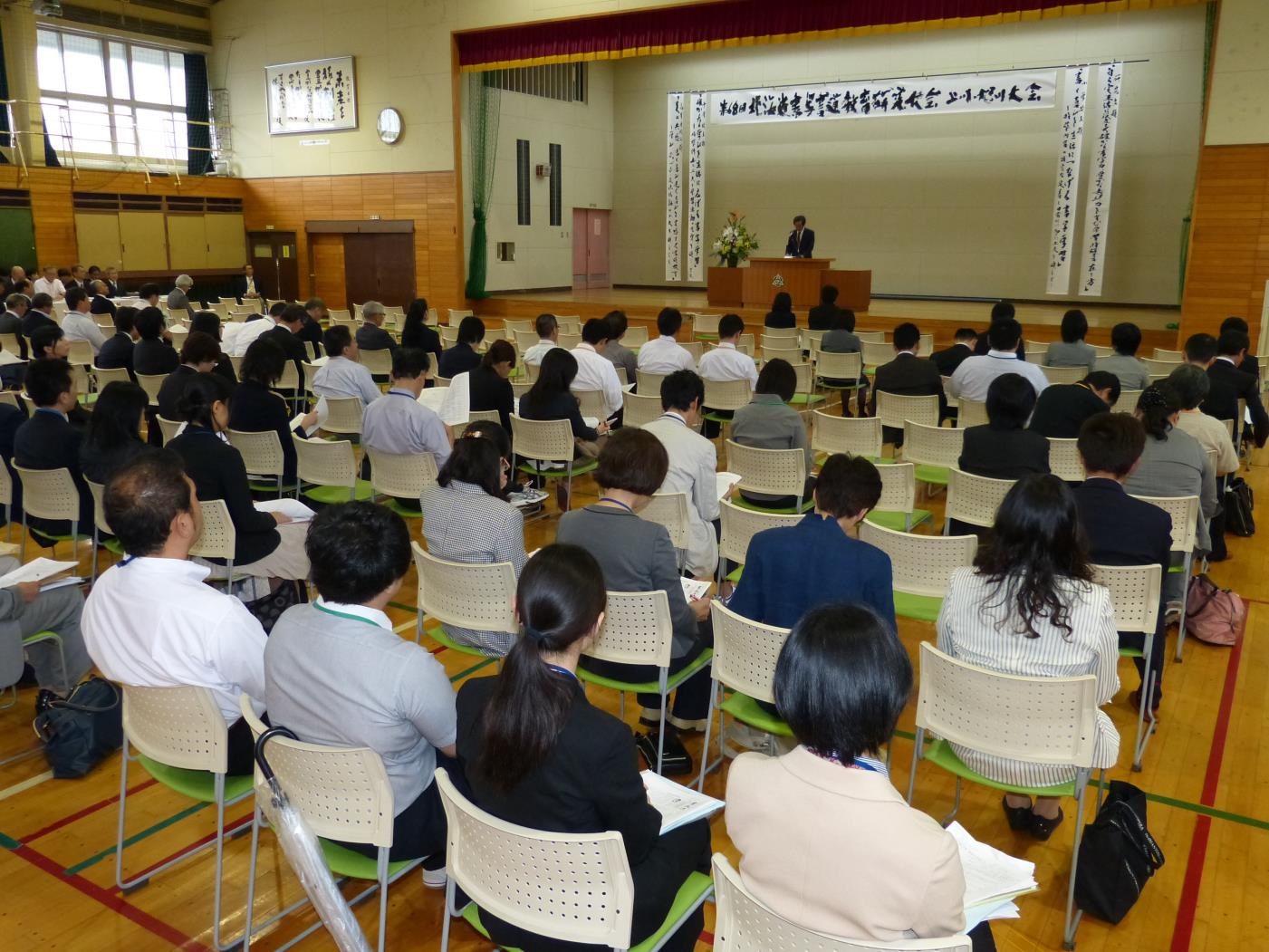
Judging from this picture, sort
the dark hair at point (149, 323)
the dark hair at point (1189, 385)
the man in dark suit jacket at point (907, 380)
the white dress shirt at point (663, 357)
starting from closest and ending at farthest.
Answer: the dark hair at point (1189, 385), the man in dark suit jacket at point (907, 380), the dark hair at point (149, 323), the white dress shirt at point (663, 357)

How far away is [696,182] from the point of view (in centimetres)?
1769

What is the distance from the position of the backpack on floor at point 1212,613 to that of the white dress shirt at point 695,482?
2.34 meters

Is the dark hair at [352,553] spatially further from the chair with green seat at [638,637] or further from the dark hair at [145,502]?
the chair with green seat at [638,637]

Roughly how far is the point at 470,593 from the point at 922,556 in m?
1.72

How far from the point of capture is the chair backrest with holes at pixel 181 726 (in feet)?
7.68

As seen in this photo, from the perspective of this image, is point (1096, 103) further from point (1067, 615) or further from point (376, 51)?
point (1067, 615)

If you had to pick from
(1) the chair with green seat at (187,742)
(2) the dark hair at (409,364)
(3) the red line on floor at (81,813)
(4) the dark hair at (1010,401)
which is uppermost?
(2) the dark hair at (409,364)

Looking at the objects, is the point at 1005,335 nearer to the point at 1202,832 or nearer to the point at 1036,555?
the point at 1202,832

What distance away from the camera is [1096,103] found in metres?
14.3

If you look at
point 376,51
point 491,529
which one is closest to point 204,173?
point 376,51

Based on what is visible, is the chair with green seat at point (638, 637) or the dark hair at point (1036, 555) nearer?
the dark hair at point (1036, 555)

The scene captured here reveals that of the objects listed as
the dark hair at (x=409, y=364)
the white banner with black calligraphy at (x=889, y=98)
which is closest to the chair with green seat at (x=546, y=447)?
the dark hair at (x=409, y=364)

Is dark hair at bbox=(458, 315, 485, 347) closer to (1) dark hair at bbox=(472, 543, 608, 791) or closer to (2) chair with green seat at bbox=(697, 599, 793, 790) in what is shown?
(2) chair with green seat at bbox=(697, 599, 793, 790)

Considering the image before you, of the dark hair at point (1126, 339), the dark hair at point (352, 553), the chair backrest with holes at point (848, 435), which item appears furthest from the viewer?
the dark hair at point (1126, 339)
